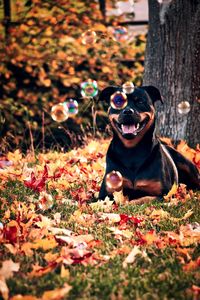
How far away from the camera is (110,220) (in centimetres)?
410

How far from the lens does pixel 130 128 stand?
4.73 meters

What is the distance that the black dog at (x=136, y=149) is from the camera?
473cm

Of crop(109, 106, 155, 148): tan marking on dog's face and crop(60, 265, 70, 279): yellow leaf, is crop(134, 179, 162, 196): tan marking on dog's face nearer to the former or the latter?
crop(109, 106, 155, 148): tan marking on dog's face

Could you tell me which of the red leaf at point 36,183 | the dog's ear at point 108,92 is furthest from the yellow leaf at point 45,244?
the dog's ear at point 108,92

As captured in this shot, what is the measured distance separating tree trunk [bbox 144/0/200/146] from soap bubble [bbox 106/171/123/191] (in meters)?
2.24

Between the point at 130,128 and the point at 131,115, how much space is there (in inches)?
5.4

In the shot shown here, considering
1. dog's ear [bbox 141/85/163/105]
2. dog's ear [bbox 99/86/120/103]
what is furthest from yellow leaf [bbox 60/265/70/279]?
dog's ear [bbox 141/85/163/105]

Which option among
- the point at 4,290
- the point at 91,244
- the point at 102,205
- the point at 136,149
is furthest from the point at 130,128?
the point at 4,290

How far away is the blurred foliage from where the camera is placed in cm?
1023

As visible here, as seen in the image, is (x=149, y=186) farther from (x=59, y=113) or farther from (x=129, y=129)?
(x=59, y=113)

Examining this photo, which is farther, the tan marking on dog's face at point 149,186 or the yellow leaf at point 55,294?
the tan marking on dog's face at point 149,186

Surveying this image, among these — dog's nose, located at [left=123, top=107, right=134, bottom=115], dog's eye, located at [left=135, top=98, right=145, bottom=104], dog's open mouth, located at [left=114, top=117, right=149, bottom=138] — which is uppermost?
dog's eye, located at [left=135, top=98, right=145, bottom=104]

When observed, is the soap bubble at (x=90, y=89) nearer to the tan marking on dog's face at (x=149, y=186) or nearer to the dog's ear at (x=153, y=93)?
the dog's ear at (x=153, y=93)

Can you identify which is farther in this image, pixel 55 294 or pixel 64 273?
pixel 64 273
